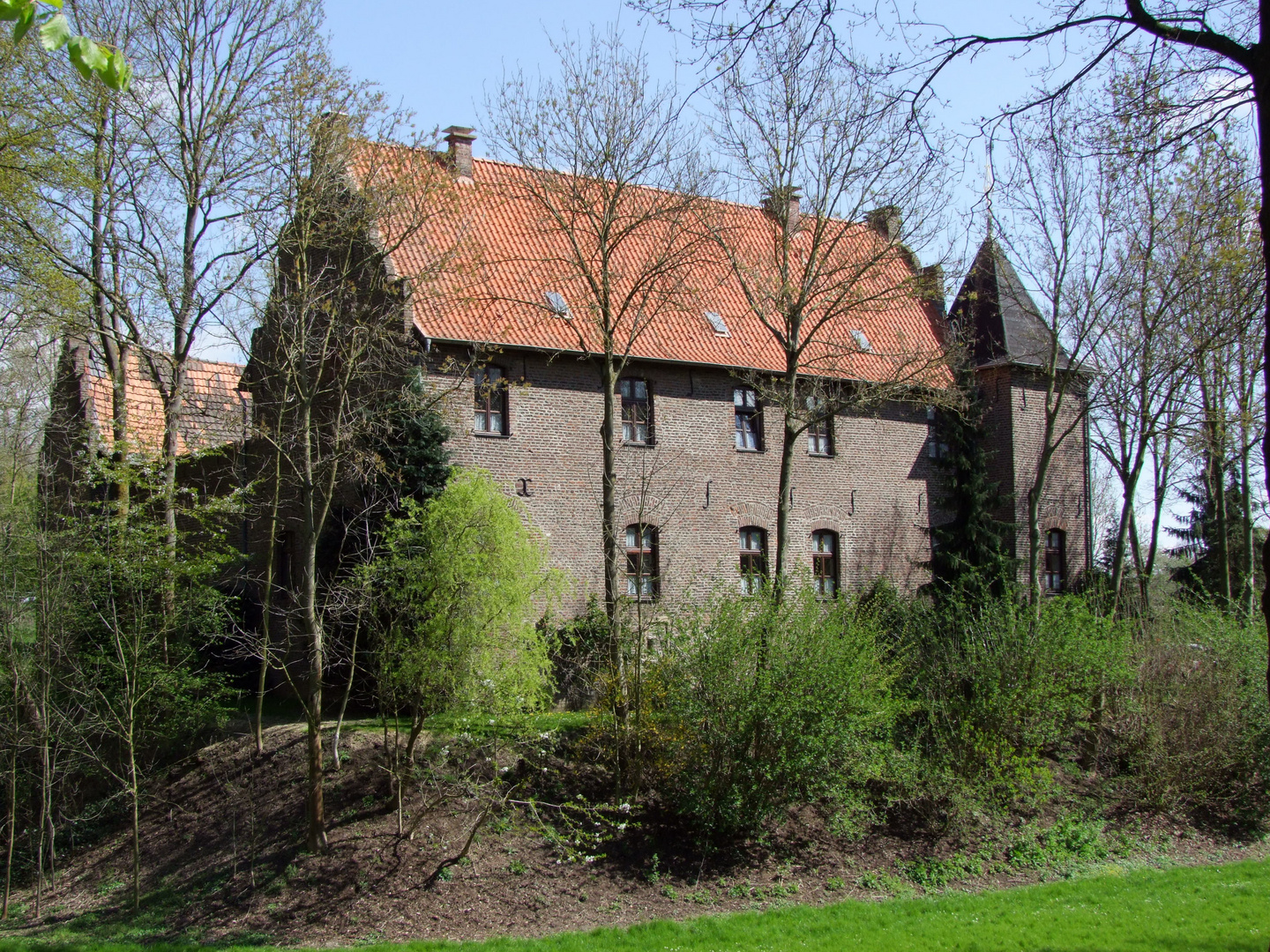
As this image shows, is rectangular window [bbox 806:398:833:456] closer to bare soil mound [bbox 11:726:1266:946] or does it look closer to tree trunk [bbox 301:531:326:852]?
bare soil mound [bbox 11:726:1266:946]

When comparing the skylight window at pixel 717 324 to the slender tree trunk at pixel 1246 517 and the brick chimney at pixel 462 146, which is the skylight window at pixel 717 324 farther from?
the slender tree trunk at pixel 1246 517

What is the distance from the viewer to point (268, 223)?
1305 cm

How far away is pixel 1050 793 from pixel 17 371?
24.8 m

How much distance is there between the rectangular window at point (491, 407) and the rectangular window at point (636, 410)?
7.43 feet

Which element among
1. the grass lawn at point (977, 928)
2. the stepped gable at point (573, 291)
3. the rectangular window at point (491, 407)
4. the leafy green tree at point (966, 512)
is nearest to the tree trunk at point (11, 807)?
the grass lawn at point (977, 928)

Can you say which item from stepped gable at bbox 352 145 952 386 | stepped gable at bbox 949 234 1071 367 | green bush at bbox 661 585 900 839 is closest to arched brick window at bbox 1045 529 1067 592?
stepped gable at bbox 949 234 1071 367

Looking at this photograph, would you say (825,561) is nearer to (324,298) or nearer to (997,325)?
(997,325)

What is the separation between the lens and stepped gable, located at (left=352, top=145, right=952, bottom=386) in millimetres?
15203

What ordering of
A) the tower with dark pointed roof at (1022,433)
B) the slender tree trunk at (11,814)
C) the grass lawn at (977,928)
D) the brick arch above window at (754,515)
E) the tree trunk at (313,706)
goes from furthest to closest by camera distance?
the tower with dark pointed roof at (1022,433)
the brick arch above window at (754,515)
the slender tree trunk at (11,814)
the tree trunk at (313,706)
the grass lawn at (977,928)

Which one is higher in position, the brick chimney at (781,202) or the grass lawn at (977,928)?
the brick chimney at (781,202)

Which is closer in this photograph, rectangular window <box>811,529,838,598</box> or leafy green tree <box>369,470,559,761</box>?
leafy green tree <box>369,470,559,761</box>

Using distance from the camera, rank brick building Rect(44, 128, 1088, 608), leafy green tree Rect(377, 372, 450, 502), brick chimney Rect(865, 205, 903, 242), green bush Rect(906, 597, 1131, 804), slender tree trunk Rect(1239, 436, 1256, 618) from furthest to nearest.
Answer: slender tree trunk Rect(1239, 436, 1256, 618)
brick building Rect(44, 128, 1088, 608)
leafy green tree Rect(377, 372, 450, 502)
brick chimney Rect(865, 205, 903, 242)
green bush Rect(906, 597, 1131, 804)

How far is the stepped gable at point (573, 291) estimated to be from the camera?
1520 cm

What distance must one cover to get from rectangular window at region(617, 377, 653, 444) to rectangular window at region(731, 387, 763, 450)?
191 centimetres
